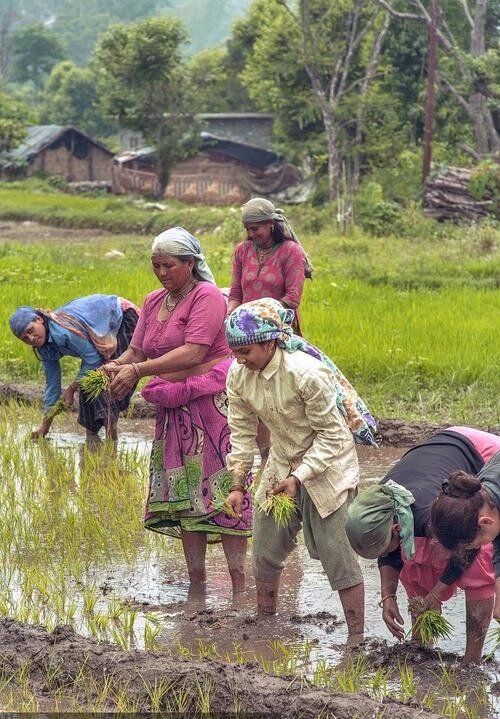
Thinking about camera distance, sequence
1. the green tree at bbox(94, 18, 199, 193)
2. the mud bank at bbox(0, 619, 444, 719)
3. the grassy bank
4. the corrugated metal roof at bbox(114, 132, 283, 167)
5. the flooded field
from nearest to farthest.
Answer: the mud bank at bbox(0, 619, 444, 719) → the flooded field → the grassy bank → the green tree at bbox(94, 18, 199, 193) → the corrugated metal roof at bbox(114, 132, 283, 167)

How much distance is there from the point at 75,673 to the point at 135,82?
28.5m

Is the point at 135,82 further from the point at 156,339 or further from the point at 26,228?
the point at 156,339

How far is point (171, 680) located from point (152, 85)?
28.6 metres

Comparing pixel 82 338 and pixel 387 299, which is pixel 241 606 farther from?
pixel 387 299

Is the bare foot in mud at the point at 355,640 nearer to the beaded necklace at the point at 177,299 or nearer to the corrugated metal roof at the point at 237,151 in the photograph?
the beaded necklace at the point at 177,299

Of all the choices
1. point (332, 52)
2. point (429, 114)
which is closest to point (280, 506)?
point (429, 114)

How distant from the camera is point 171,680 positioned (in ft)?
12.8

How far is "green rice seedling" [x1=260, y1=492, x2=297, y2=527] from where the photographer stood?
164 inches

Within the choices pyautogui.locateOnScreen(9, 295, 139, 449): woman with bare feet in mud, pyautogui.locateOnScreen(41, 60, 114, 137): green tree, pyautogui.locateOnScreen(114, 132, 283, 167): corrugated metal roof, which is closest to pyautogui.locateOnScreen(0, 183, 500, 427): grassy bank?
pyautogui.locateOnScreen(9, 295, 139, 449): woman with bare feet in mud

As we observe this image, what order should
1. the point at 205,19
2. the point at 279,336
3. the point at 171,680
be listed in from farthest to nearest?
the point at 205,19
the point at 279,336
the point at 171,680

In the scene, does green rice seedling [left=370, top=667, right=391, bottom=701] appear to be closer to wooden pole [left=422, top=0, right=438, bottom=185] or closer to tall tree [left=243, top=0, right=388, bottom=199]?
wooden pole [left=422, top=0, right=438, bottom=185]

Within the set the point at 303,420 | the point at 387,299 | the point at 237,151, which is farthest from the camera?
the point at 237,151

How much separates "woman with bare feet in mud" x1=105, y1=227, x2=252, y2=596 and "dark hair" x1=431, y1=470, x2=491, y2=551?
140 centimetres

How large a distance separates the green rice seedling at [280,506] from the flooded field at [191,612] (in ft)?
1.57
